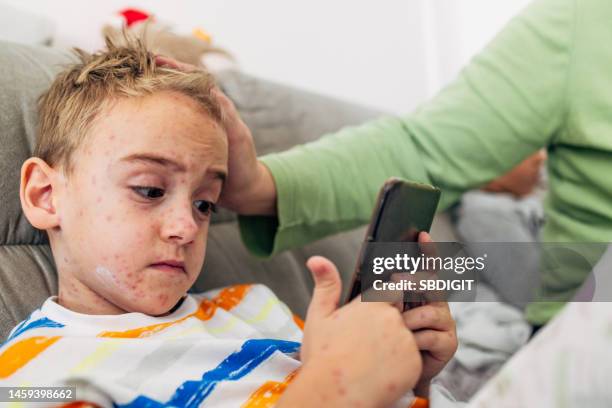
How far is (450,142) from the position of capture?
3.24 ft

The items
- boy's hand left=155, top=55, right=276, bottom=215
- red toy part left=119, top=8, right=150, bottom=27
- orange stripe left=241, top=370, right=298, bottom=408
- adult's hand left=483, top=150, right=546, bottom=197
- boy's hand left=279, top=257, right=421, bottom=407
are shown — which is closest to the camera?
boy's hand left=279, top=257, right=421, bottom=407

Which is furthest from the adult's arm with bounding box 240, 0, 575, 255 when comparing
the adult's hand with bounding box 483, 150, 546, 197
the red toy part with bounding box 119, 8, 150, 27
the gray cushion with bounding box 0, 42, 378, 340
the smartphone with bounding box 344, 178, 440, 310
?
the adult's hand with bounding box 483, 150, 546, 197

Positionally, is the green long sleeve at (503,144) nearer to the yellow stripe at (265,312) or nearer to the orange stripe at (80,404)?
the yellow stripe at (265,312)

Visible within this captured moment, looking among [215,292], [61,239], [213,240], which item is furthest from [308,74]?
[61,239]

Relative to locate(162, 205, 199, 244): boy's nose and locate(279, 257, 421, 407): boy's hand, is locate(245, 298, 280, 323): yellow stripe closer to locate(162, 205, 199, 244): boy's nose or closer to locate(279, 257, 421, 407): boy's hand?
locate(162, 205, 199, 244): boy's nose

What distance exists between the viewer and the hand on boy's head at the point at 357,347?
1.62 ft

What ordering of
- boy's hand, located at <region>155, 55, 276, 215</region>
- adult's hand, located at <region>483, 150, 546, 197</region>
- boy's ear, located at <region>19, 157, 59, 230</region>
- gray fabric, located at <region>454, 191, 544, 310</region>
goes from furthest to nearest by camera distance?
adult's hand, located at <region>483, 150, 546, 197</region> → gray fabric, located at <region>454, 191, 544, 310</region> → boy's hand, located at <region>155, 55, 276, 215</region> → boy's ear, located at <region>19, 157, 59, 230</region>

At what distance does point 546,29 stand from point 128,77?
0.64 meters

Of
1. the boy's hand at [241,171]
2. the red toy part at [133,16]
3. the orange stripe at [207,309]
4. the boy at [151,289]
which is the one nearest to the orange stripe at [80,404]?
the boy at [151,289]

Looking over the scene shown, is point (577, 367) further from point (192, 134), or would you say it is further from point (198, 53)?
point (198, 53)

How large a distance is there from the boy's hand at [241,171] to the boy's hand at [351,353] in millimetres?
352

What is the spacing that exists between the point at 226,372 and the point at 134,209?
0.21 metres

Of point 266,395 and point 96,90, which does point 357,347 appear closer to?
point 266,395

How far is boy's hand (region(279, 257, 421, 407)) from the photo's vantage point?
0.49 metres
